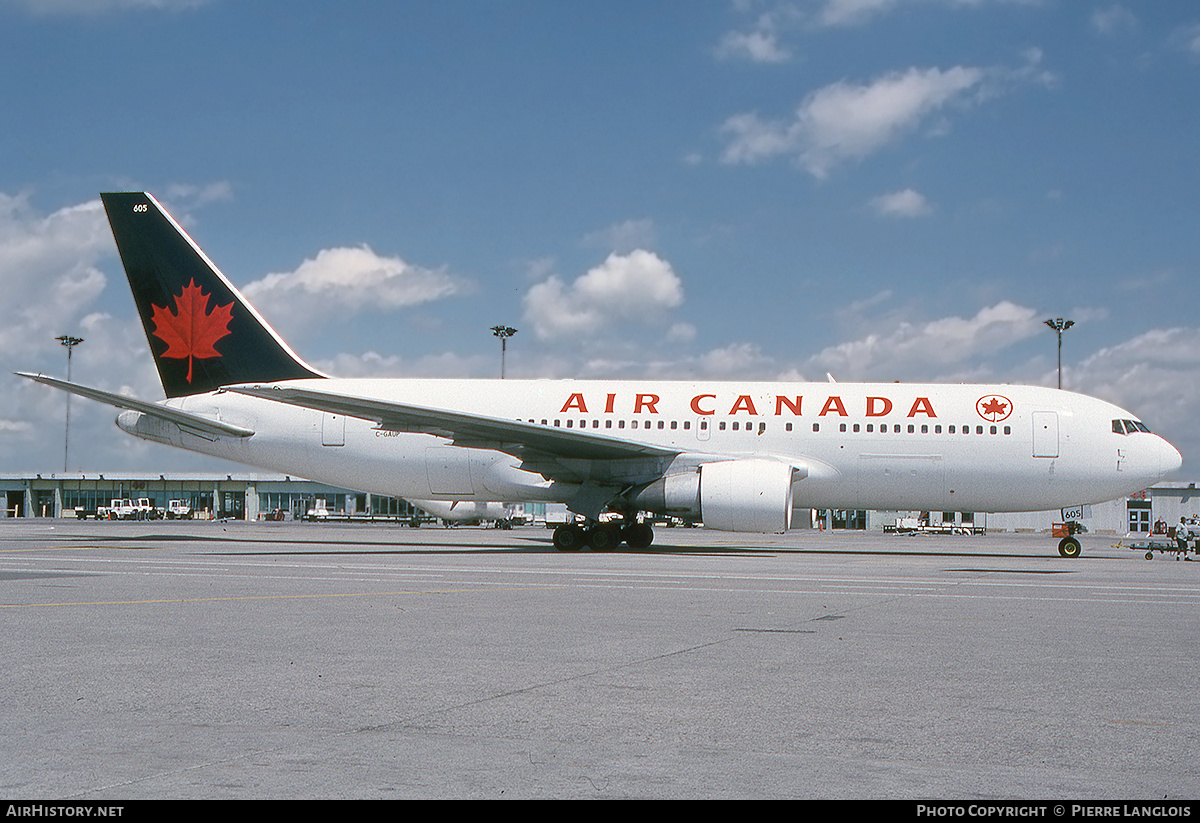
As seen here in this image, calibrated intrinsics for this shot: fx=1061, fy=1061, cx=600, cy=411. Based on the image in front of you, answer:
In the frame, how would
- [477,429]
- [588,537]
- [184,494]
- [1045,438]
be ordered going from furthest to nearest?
[184,494], [1045,438], [588,537], [477,429]

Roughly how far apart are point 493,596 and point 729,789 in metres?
8.49

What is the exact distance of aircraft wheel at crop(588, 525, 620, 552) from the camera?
24.6 meters

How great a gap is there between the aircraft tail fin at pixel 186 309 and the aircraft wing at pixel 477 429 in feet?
18.6

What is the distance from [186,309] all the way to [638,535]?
13.7 m

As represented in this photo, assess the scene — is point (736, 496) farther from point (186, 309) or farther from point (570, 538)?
point (186, 309)

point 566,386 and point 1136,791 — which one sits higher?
point 566,386

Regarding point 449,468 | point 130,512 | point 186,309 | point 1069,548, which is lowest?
point 130,512

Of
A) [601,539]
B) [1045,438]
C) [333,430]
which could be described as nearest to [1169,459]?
[1045,438]

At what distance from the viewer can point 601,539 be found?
24.6m

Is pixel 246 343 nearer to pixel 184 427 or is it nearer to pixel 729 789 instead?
pixel 184 427

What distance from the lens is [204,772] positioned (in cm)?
435

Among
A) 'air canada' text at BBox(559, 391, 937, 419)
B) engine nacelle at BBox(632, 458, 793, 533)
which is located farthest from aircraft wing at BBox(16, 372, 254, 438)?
engine nacelle at BBox(632, 458, 793, 533)

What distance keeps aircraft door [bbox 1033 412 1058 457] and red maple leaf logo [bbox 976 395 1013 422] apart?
688 millimetres
